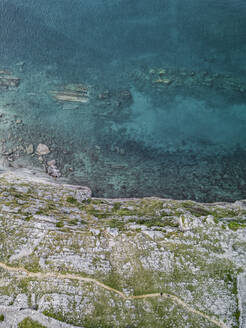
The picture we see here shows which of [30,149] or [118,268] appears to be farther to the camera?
[30,149]

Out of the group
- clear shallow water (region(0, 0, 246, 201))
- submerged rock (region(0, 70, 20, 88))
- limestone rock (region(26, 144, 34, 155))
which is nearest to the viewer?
clear shallow water (region(0, 0, 246, 201))

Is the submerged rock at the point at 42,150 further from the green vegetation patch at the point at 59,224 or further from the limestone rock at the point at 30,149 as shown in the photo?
the green vegetation patch at the point at 59,224

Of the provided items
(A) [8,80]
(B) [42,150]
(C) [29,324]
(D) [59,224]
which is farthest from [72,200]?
(A) [8,80]

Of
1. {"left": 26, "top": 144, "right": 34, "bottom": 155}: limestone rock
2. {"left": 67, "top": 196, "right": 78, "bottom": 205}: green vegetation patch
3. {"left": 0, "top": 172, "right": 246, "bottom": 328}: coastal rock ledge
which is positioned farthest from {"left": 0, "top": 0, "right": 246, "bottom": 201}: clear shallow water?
{"left": 0, "top": 172, "right": 246, "bottom": 328}: coastal rock ledge

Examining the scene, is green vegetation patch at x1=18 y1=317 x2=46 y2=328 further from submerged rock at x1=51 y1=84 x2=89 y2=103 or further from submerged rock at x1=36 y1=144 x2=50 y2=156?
submerged rock at x1=51 y1=84 x2=89 y2=103

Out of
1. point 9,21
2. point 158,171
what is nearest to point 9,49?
point 9,21

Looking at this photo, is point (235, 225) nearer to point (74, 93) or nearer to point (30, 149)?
point (30, 149)
